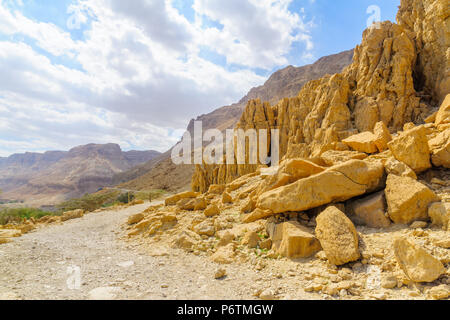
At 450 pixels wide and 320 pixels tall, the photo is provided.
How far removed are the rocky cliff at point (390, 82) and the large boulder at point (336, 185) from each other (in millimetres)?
9079

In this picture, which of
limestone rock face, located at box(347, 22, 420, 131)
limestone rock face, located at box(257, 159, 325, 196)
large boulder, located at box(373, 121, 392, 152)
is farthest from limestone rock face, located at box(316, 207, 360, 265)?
limestone rock face, located at box(347, 22, 420, 131)

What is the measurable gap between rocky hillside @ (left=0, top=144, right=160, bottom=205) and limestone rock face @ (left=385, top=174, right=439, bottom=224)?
80061 millimetres

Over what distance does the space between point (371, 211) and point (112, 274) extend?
6.02 m

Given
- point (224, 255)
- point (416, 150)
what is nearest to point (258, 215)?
point (224, 255)

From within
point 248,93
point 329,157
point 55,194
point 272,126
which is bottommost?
point 55,194

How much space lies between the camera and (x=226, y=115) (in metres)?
130

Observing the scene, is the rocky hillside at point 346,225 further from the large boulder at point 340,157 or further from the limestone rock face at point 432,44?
the limestone rock face at point 432,44

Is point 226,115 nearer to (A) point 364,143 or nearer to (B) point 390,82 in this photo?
(B) point 390,82

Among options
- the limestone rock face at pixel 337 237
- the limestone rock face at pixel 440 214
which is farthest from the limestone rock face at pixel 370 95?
the limestone rock face at pixel 337 237

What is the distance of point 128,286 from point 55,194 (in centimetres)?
9222

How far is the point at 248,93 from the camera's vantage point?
14462 centimetres
